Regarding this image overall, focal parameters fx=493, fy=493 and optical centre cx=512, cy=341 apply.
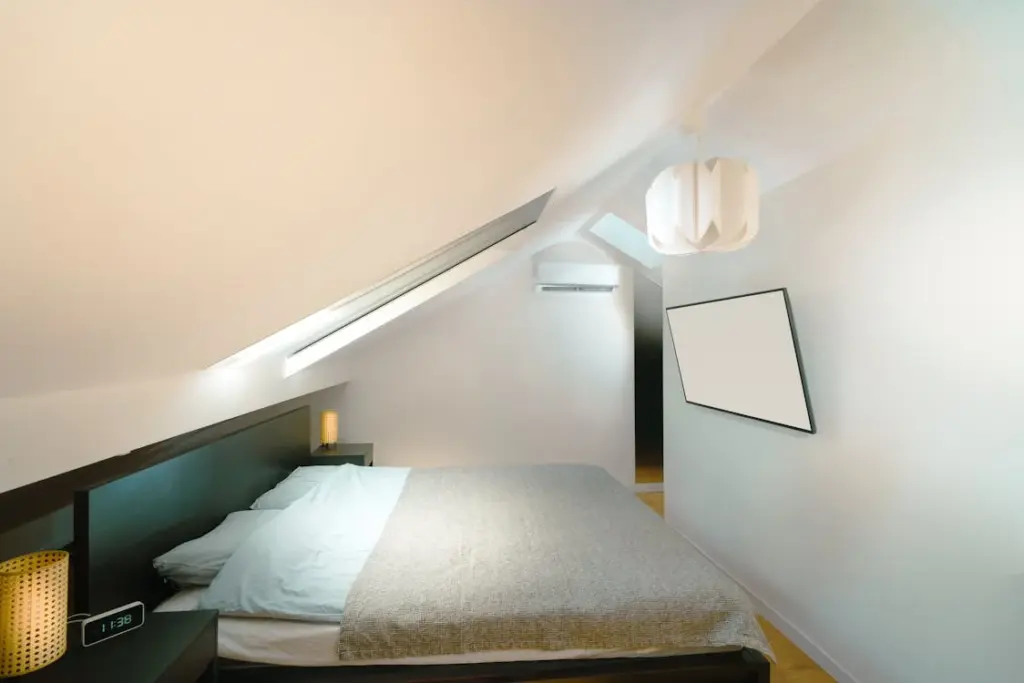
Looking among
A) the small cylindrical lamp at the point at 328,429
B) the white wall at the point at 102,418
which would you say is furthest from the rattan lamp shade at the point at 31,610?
the small cylindrical lamp at the point at 328,429

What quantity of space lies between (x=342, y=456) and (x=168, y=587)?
184 centimetres

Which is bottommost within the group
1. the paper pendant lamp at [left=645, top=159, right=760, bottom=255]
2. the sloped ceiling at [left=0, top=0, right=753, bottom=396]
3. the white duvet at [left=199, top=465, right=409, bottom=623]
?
the white duvet at [left=199, top=465, right=409, bottom=623]

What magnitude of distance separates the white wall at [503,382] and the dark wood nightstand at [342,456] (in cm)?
68

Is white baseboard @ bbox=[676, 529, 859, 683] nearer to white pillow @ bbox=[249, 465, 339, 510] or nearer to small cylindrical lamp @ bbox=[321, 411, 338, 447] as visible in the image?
white pillow @ bbox=[249, 465, 339, 510]

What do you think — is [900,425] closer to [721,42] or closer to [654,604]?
[654,604]

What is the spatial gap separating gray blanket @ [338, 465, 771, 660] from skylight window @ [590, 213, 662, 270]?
109 inches

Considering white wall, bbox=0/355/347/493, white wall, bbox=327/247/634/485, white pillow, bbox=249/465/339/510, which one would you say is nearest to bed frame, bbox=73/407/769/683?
white wall, bbox=0/355/347/493

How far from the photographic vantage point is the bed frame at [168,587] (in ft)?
4.86

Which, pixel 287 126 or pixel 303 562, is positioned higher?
pixel 287 126

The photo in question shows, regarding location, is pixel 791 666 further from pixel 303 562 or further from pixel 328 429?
pixel 328 429

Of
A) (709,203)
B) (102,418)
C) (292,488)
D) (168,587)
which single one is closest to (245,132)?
(102,418)

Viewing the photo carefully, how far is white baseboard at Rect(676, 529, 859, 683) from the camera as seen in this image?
7.34 ft

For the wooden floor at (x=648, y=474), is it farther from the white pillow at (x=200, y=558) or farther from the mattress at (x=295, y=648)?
the white pillow at (x=200, y=558)

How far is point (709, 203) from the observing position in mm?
1814
